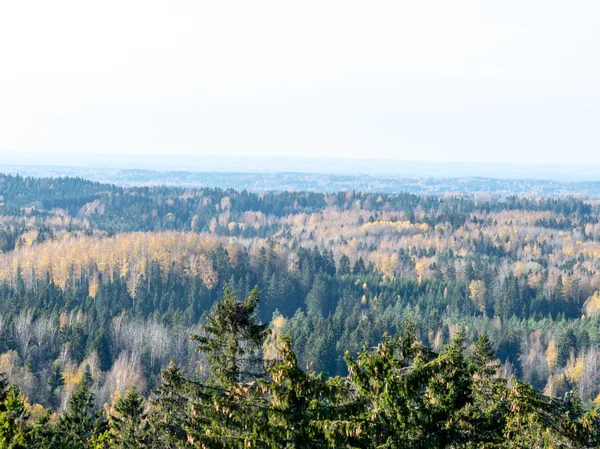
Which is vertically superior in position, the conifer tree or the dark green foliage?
the conifer tree

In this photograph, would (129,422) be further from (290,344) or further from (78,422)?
(290,344)

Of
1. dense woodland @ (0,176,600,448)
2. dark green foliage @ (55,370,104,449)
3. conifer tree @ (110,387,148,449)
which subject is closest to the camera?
dense woodland @ (0,176,600,448)

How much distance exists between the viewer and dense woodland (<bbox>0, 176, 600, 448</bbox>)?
1700cm

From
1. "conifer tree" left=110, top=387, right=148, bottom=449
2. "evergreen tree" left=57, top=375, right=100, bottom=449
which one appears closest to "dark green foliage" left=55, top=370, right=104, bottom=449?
"evergreen tree" left=57, top=375, right=100, bottom=449

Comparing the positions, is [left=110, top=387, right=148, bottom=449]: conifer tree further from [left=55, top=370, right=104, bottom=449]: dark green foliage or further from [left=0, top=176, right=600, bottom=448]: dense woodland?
[left=55, top=370, right=104, bottom=449]: dark green foliage

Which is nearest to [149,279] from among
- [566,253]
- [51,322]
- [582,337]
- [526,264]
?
[51,322]

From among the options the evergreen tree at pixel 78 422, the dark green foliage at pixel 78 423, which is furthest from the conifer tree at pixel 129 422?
the evergreen tree at pixel 78 422

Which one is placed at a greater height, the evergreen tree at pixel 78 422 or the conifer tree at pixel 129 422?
the conifer tree at pixel 129 422

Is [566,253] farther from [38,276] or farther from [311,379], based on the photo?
[311,379]

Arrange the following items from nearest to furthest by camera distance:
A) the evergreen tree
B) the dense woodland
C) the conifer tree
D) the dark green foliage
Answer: the dense woodland, the conifer tree, the dark green foliage, the evergreen tree

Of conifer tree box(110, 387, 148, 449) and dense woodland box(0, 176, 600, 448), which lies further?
conifer tree box(110, 387, 148, 449)

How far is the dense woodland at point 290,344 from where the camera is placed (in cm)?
1700

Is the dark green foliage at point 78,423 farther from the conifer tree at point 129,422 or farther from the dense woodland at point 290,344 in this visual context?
the conifer tree at point 129,422

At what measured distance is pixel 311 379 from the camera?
639 inches
